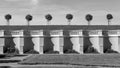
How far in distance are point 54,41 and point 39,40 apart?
299cm

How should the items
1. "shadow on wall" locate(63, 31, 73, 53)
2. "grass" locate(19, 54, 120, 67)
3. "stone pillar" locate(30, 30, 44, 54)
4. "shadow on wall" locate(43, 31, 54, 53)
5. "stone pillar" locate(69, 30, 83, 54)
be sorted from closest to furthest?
"grass" locate(19, 54, 120, 67), "stone pillar" locate(69, 30, 83, 54), "stone pillar" locate(30, 30, 44, 54), "shadow on wall" locate(63, 31, 73, 53), "shadow on wall" locate(43, 31, 54, 53)

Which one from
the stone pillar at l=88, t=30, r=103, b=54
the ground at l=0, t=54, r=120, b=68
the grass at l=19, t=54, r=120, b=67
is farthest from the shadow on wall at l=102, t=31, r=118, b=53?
the ground at l=0, t=54, r=120, b=68

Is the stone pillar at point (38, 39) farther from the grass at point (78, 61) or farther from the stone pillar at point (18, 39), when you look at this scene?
the grass at point (78, 61)

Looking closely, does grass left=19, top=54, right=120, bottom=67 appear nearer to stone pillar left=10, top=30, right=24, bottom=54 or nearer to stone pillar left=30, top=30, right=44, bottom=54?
stone pillar left=30, top=30, right=44, bottom=54

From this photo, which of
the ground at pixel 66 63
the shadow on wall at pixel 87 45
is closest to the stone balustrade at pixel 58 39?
the shadow on wall at pixel 87 45

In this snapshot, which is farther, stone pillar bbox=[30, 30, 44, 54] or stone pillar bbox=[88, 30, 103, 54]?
stone pillar bbox=[30, 30, 44, 54]

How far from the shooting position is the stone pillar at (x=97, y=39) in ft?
164

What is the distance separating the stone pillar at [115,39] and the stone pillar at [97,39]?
7.42 ft

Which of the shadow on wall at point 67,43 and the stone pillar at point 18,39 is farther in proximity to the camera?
the shadow on wall at point 67,43

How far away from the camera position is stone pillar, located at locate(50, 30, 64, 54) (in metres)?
50.2

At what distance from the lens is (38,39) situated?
2012 inches

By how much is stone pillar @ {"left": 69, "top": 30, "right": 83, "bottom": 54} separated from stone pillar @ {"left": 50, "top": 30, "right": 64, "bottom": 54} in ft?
7.30

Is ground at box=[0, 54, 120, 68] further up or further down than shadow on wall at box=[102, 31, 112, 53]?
further down

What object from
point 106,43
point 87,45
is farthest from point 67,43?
point 106,43
